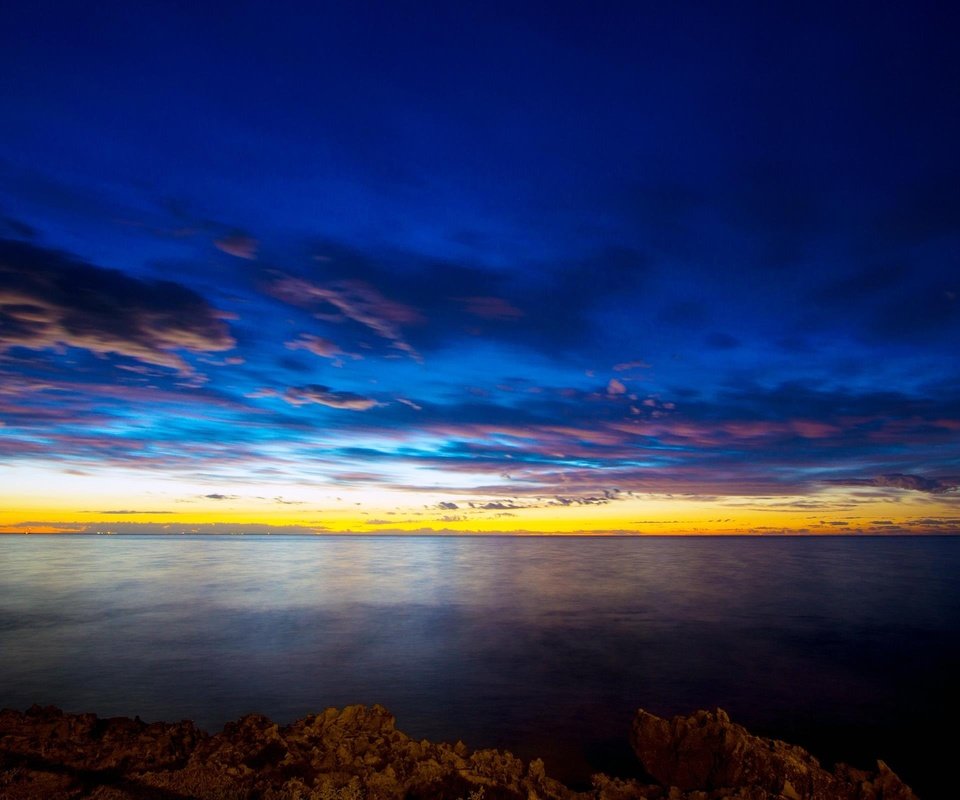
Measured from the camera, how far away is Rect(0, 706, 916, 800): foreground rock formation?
26.5 ft

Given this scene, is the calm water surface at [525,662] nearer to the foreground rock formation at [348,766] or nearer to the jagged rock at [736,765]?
the jagged rock at [736,765]

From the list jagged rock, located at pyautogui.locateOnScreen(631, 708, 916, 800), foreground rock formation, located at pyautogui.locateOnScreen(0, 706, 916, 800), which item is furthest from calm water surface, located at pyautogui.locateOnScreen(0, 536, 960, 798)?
foreground rock formation, located at pyautogui.locateOnScreen(0, 706, 916, 800)

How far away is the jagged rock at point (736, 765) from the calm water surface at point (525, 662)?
186 cm

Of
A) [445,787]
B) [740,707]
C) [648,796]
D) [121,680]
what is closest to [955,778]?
[740,707]

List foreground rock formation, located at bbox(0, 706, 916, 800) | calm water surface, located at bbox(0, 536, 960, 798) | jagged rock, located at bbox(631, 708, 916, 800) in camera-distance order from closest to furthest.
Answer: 1. foreground rock formation, located at bbox(0, 706, 916, 800)
2. jagged rock, located at bbox(631, 708, 916, 800)
3. calm water surface, located at bbox(0, 536, 960, 798)

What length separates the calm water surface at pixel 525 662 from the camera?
590 inches

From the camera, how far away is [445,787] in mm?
8328

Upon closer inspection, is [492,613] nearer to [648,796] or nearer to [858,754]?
A: [858,754]

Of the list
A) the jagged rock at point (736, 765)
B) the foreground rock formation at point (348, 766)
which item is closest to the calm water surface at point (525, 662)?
the jagged rock at point (736, 765)

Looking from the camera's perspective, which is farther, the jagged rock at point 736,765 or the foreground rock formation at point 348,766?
the jagged rock at point 736,765

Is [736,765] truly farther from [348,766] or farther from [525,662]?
[525,662]

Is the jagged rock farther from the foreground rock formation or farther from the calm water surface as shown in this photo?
the calm water surface

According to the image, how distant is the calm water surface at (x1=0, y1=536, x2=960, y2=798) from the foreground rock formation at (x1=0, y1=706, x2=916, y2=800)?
2797mm

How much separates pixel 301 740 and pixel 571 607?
28.3 metres
